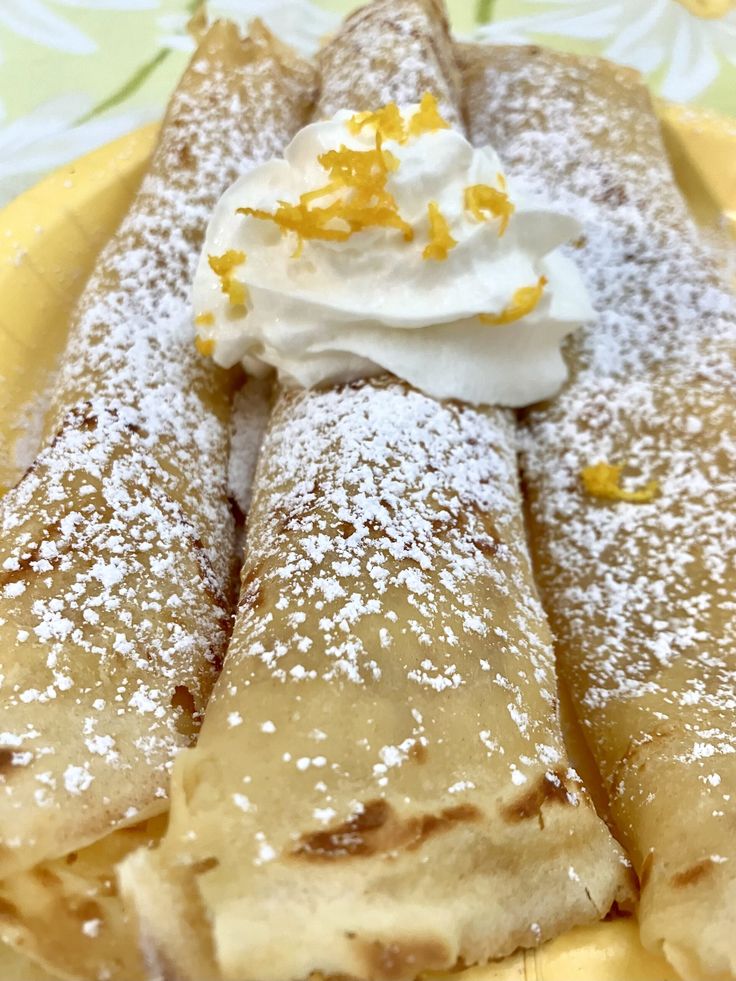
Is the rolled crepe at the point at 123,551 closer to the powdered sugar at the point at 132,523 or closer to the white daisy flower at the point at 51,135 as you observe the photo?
the powdered sugar at the point at 132,523

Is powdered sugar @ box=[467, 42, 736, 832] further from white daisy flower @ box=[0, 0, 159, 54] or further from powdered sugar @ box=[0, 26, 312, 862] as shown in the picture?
white daisy flower @ box=[0, 0, 159, 54]

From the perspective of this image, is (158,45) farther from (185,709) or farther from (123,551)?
(185,709)

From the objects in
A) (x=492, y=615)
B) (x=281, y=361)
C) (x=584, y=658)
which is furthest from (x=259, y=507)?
(x=584, y=658)

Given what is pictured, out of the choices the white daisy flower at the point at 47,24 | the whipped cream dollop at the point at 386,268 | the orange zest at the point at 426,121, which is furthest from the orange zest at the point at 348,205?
the white daisy flower at the point at 47,24

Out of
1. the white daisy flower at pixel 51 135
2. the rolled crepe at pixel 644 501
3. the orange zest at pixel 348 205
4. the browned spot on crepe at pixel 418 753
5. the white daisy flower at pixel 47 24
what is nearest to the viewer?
the browned spot on crepe at pixel 418 753

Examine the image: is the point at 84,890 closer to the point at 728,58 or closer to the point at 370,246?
the point at 370,246

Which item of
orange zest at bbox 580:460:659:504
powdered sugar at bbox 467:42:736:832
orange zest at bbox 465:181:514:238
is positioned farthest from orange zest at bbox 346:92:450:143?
orange zest at bbox 580:460:659:504

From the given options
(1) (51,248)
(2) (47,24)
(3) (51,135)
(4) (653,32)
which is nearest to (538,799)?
(1) (51,248)
